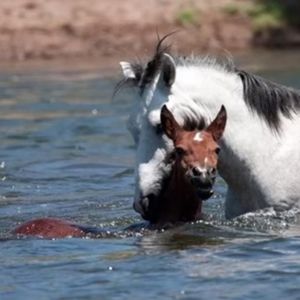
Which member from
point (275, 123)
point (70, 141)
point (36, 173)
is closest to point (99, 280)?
point (275, 123)

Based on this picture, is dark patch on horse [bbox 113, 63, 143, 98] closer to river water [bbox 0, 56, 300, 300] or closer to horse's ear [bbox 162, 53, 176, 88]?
horse's ear [bbox 162, 53, 176, 88]

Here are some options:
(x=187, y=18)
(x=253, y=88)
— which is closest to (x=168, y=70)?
(x=253, y=88)

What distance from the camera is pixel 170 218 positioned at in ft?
27.7

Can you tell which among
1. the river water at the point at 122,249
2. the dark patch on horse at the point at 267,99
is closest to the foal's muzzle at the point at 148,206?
the river water at the point at 122,249

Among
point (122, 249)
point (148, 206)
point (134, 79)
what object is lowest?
point (122, 249)

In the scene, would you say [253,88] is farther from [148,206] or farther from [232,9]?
[232,9]

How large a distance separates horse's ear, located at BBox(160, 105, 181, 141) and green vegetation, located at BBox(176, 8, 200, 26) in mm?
16748

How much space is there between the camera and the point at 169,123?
25.8 ft

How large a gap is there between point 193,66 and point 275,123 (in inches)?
23.5

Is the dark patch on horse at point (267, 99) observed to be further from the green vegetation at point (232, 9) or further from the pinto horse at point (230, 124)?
the green vegetation at point (232, 9)

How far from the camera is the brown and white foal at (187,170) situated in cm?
767

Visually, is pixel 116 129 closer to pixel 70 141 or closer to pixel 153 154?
pixel 70 141

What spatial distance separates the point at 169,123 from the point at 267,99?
2.57 ft

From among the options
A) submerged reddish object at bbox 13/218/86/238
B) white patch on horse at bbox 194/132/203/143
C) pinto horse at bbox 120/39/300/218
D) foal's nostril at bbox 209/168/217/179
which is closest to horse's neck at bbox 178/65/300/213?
pinto horse at bbox 120/39/300/218
